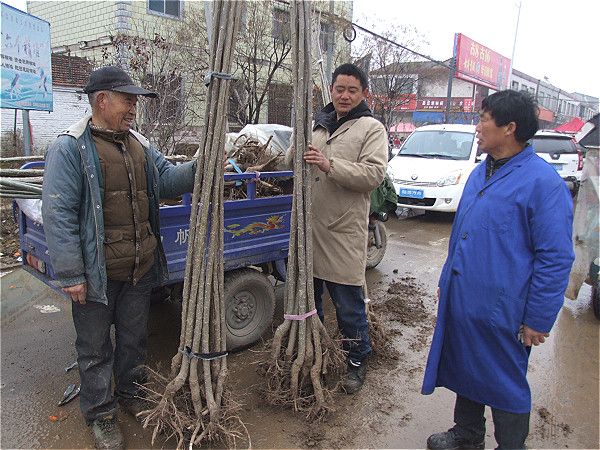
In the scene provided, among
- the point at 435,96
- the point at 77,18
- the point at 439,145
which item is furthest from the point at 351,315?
the point at 435,96

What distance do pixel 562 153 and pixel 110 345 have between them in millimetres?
12056

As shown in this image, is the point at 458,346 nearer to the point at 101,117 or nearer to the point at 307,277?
the point at 307,277

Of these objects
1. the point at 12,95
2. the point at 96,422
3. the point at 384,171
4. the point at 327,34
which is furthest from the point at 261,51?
the point at 96,422

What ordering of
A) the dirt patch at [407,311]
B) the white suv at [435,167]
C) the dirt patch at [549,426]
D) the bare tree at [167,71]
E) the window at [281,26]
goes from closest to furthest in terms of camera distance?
the dirt patch at [549,426], the dirt patch at [407,311], the bare tree at [167,71], the white suv at [435,167], the window at [281,26]

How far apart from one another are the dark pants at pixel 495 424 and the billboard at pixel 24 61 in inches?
231

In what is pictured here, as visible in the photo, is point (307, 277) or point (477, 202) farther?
point (307, 277)

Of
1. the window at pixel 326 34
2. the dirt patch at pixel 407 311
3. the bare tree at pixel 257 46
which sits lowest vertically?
the dirt patch at pixel 407 311

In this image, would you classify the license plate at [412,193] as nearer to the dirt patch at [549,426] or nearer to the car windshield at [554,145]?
the car windshield at [554,145]

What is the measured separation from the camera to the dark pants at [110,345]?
2.30 m

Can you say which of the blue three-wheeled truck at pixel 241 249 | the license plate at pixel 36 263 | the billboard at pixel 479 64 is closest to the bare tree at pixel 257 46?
the blue three-wheeled truck at pixel 241 249

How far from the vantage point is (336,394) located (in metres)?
2.82

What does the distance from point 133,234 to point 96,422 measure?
1018mm

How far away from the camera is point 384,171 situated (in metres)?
2.62

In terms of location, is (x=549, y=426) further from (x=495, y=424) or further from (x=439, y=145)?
(x=439, y=145)
